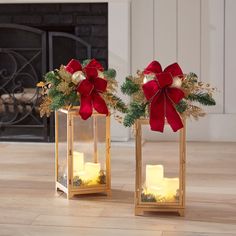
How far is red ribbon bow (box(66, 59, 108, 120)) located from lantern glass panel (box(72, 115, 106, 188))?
143 millimetres

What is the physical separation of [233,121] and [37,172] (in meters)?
2.06

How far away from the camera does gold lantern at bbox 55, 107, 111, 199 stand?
9.55 ft

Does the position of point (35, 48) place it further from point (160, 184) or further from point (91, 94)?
point (160, 184)

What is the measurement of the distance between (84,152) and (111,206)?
Answer: 33cm

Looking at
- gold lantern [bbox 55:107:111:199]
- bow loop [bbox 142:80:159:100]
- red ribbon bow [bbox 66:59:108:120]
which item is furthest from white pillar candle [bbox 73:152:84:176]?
bow loop [bbox 142:80:159:100]

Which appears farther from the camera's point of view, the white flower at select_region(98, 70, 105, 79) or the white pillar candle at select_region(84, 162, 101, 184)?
the white pillar candle at select_region(84, 162, 101, 184)

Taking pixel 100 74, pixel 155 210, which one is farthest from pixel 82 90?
pixel 155 210

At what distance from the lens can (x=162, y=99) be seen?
2.48m

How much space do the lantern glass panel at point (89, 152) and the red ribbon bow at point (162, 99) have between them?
19.0 inches

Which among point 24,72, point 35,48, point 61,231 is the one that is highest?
point 35,48

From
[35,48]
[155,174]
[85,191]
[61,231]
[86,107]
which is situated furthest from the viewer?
[35,48]

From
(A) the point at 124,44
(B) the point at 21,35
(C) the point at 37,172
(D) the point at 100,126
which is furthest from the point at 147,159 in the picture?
(B) the point at 21,35

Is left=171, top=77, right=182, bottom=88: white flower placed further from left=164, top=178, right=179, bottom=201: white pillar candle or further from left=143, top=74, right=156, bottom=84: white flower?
left=164, top=178, right=179, bottom=201: white pillar candle

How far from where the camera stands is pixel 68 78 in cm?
277
